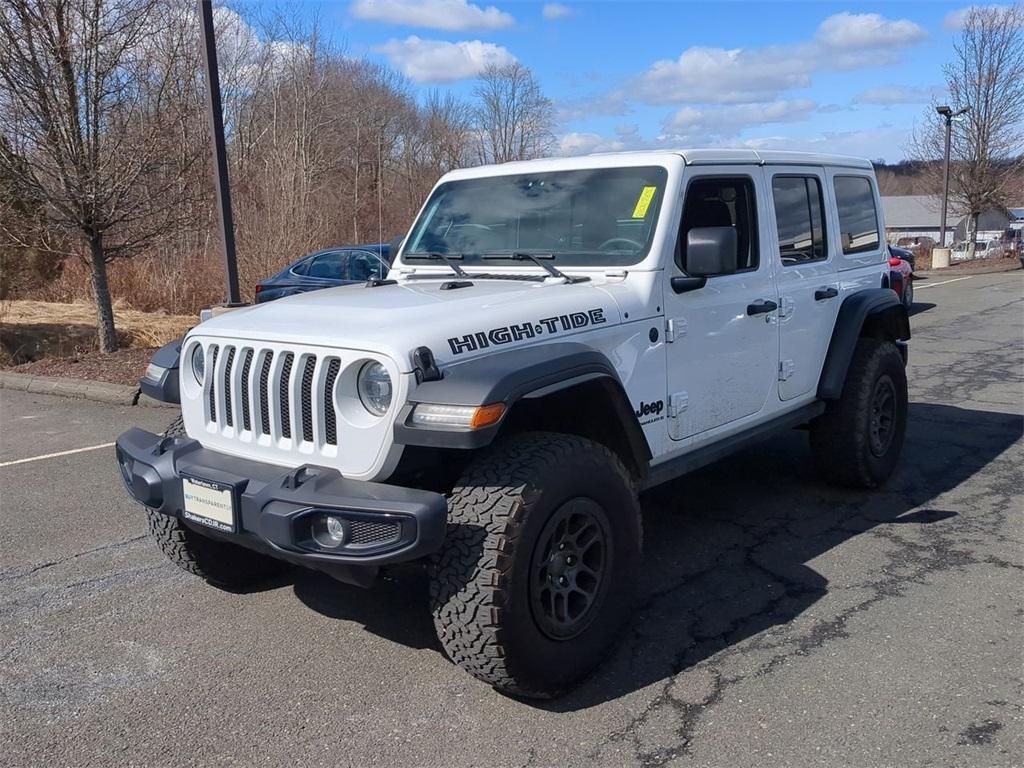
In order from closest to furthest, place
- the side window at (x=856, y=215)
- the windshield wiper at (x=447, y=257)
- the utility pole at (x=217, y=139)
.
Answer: the windshield wiper at (x=447, y=257)
the side window at (x=856, y=215)
the utility pole at (x=217, y=139)

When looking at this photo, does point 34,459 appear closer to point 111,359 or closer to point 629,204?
point 111,359

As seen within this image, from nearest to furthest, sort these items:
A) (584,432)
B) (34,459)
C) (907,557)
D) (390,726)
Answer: (390,726) < (584,432) < (907,557) < (34,459)

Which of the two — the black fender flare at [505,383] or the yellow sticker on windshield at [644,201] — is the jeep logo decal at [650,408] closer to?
the black fender flare at [505,383]

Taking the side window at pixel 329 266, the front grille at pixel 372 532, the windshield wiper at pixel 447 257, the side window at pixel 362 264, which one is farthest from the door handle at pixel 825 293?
the side window at pixel 329 266

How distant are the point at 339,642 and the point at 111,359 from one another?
823cm

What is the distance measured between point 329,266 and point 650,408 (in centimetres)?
912

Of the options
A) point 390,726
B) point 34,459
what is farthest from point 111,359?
point 390,726

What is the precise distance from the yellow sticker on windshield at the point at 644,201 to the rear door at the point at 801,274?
916mm

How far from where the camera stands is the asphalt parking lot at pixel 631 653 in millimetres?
2961

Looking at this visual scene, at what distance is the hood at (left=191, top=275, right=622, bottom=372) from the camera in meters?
3.11

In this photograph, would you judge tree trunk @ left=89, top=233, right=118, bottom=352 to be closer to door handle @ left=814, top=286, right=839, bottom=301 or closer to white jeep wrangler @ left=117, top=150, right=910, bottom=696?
white jeep wrangler @ left=117, top=150, right=910, bottom=696

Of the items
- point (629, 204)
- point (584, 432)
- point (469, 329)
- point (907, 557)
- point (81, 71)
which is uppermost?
point (81, 71)

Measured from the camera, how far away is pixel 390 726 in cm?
308

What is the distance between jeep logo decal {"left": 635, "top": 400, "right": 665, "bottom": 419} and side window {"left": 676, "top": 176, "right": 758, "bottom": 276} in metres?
0.63
